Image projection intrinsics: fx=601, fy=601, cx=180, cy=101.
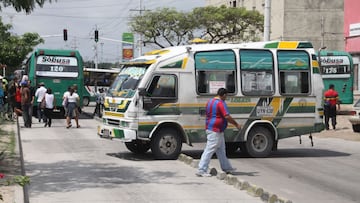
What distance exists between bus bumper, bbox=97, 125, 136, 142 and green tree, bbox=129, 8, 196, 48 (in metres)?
38.9

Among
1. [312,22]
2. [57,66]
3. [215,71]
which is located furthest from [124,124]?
[312,22]

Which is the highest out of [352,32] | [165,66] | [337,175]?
[352,32]

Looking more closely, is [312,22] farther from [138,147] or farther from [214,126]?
[214,126]

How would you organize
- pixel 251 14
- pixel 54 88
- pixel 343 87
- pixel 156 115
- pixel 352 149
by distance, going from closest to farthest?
pixel 156 115 → pixel 352 149 → pixel 54 88 → pixel 343 87 → pixel 251 14

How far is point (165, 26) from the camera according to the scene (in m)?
54.5

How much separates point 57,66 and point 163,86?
16776 mm

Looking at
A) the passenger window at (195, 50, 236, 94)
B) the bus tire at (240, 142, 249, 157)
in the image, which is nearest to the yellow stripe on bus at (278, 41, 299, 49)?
the passenger window at (195, 50, 236, 94)

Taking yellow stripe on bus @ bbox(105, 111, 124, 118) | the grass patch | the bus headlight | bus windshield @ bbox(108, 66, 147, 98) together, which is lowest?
the grass patch

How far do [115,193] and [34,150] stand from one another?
679 centimetres

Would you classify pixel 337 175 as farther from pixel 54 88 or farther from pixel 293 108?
pixel 54 88

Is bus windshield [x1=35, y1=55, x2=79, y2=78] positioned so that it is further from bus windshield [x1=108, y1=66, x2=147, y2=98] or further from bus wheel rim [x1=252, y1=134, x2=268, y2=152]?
bus wheel rim [x1=252, y1=134, x2=268, y2=152]

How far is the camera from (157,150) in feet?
47.2

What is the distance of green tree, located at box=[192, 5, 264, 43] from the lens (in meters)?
54.4

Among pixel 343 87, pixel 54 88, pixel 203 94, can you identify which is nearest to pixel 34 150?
pixel 203 94
